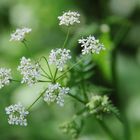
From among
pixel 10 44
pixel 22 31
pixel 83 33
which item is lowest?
pixel 22 31

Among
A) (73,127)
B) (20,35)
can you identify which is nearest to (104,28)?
(73,127)

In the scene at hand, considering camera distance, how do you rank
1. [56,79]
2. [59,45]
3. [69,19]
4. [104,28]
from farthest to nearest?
[59,45] < [104,28] < [69,19] < [56,79]

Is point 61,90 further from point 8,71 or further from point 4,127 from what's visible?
point 4,127

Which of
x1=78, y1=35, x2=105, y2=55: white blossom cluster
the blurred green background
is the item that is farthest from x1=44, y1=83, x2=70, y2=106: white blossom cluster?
the blurred green background

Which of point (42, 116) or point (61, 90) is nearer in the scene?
point (61, 90)

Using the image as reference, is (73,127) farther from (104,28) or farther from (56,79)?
(104,28)

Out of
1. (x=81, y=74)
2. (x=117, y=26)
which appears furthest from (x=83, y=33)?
(x=117, y=26)

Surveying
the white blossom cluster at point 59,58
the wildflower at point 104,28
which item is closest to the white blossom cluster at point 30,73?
the white blossom cluster at point 59,58

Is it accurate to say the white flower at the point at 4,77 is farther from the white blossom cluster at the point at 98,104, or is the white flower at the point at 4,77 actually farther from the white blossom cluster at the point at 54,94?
the white blossom cluster at the point at 98,104

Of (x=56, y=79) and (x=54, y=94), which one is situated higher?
(x=56, y=79)
